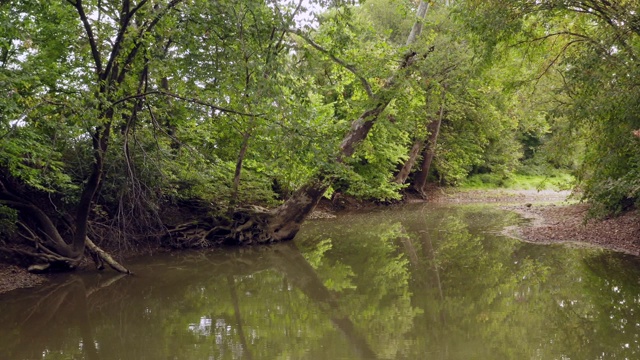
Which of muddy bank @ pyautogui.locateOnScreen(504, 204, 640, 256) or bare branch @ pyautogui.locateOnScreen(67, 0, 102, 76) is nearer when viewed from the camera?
bare branch @ pyautogui.locateOnScreen(67, 0, 102, 76)

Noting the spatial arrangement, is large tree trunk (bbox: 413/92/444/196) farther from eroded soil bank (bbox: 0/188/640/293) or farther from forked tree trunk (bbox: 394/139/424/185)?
eroded soil bank (bbox: 0/188/640/293)

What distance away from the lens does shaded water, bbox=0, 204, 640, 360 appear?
20.8ft

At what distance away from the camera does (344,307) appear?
27.0 ft

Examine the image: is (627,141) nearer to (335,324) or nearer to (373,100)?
(373,100)

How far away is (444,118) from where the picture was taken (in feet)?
97.2

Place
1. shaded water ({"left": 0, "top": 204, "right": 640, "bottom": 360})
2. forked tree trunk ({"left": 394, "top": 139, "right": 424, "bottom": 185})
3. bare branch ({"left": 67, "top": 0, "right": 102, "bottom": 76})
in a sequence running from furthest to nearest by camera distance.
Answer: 1. forked tree trunk ({"left": 394, "top": 139, "right": 424, "bottom": 185})
2. bare branch ({"left": 67, "top": 0, "right": 102, "bottom": 76})
3. shaded water ({"left": 0, "top": 204, "right": 640, "bottom": 360})

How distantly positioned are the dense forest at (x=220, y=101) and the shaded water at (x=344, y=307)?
1.28 meters

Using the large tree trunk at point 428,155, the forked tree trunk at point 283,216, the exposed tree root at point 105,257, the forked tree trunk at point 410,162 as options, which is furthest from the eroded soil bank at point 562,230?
the large tree trunk at point 428,155

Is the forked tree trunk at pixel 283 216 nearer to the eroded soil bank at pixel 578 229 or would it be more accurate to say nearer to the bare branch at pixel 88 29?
the eroded soil bank at pixel 578 229

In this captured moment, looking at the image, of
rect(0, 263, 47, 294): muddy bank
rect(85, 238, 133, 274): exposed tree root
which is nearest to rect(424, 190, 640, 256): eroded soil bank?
rect(85, 238, 133, 274): exposed tree root

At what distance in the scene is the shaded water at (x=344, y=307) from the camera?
6.34m

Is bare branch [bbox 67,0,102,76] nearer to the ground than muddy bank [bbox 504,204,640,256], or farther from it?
farther from it

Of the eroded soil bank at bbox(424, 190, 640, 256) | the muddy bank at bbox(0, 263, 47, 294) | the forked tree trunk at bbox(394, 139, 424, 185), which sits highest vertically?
the forked tree trunk at bbox(394, 139, 424, 185)

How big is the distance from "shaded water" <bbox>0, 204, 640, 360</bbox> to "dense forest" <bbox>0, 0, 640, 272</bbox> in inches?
50.6
